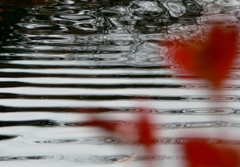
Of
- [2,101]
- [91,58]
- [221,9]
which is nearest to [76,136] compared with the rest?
[2,101]

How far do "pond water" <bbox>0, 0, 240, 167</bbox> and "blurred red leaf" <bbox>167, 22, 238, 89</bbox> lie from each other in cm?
90

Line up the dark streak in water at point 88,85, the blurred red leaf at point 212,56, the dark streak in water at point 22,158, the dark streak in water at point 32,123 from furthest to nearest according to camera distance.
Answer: the dark streak in water at point 88,85
the dark streak in water at point 32,123
the dark streak in water at point 22,158
the blurred red leaf at point 212,56

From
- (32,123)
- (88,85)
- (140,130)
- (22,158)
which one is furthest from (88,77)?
(140,130)

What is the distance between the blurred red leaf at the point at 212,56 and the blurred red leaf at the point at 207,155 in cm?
4

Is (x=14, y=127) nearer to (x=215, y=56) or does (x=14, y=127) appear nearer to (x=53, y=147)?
(x=53, y=147)

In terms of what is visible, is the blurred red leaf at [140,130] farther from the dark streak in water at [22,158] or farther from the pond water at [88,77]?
the dark streak in water at [22,158]

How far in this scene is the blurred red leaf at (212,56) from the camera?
0.42 m

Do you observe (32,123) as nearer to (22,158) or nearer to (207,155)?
(22,158)

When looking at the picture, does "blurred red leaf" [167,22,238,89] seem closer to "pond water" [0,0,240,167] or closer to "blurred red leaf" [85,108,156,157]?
"blurred red leaf" [85,108,156,157]

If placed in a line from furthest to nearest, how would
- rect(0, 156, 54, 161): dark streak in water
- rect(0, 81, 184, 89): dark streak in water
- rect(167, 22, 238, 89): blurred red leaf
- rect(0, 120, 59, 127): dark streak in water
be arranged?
rect(0, 81, 184, 89): dark streak in water
rect(0, 120, 59, 127): dark streak in water
rect(0, 156, 54, 161): dark streak in water
rect(167, 22, 238, 89): blurred red leaf

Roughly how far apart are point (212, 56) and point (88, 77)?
2737 millimetres

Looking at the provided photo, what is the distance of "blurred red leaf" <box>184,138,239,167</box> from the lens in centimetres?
42

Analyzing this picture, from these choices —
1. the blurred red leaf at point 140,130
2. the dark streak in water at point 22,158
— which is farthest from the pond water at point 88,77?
the blurred red leaf at point 140,130

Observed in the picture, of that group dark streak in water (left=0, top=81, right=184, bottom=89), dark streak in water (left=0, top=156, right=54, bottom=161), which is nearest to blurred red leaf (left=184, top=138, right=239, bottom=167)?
dark streak in water (left=0, top=156, right=54, bottom=161)
